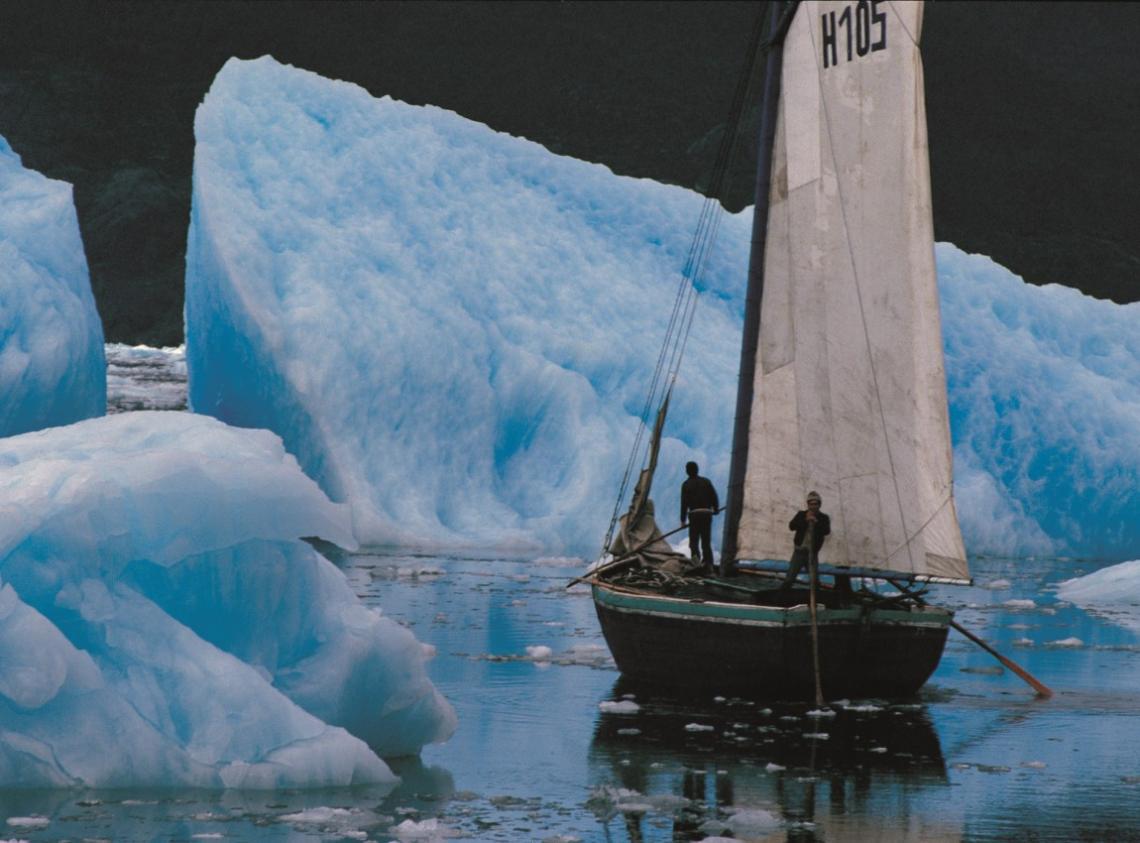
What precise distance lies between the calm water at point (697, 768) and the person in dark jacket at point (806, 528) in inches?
47.5

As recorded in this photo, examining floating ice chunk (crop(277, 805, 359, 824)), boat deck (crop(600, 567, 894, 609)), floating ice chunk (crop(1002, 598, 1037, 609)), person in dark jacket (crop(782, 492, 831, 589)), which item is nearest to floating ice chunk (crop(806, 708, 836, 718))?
boat deck (crop(600, 567, 894, 609))

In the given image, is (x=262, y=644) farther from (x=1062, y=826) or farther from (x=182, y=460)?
(x=1062, y=826)

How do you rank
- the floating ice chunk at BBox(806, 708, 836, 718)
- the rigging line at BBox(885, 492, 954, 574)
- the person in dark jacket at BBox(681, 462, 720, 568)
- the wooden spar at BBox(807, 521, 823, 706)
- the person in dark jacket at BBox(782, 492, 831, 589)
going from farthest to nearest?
the person in dark jacket at BBox(681, 462, 720, 568) < the rigging line at BBox(885, 492, 954, 574) < the person in dark jacket at BBox(782, 492, 831, 589) < the wooden spar at BBox(807, 521, 823, 706) < the floating ice chunk at BBox(806, 708, 836, 718)

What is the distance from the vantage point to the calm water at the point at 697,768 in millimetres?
9219

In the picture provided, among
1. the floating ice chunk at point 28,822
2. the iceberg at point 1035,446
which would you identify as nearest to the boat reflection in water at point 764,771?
the floating ice chunk at point 28,822

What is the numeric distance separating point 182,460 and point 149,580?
2.40ft

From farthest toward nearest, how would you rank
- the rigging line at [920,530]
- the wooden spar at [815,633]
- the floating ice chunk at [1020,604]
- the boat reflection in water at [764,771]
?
the floating ice chunk at [1020,604] < the rigging line at [920,530] < the wooden spar at [815,633] < the boat reflection in water at [764,771]

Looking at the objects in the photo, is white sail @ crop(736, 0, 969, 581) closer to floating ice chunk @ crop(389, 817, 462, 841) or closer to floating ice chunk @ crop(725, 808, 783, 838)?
floating ice chunk @ crop(725, 808, 783, 838)

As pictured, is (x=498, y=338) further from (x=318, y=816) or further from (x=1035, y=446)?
(x=318, y=816)

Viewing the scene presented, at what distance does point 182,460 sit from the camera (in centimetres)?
1027

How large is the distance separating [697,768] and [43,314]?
16.6 metres

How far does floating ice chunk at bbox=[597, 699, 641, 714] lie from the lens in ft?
43.7

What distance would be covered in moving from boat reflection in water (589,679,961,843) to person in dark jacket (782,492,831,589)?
122 cm

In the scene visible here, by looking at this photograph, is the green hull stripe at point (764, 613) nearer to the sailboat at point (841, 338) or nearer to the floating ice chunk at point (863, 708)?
the sailboat at point (841, 338)
